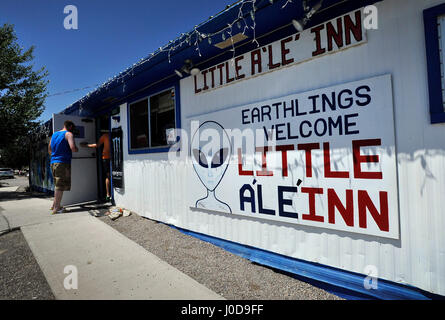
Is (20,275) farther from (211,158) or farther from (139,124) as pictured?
(139,124)

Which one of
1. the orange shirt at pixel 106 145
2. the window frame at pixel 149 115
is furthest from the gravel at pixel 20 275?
the orange shirt at pixel 106 145

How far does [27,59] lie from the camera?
1089 cm

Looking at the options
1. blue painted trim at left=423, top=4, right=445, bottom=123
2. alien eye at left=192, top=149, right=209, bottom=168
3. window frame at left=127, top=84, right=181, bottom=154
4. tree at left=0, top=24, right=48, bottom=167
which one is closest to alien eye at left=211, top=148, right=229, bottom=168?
alien eye at left=192, top=149, right=209, bottom=168

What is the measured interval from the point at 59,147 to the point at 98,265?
3725mm

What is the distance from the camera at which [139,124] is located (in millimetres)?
5340

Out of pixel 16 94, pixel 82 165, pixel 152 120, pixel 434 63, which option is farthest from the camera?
pixel 16 94

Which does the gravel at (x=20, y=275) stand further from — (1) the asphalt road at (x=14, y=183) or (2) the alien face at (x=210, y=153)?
(1) the asphalt road at (x=14, y=183)

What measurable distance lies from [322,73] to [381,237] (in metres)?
1.79

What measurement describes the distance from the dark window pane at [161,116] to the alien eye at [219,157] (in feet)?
4.38

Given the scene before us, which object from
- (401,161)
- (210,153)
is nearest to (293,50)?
(401,161)

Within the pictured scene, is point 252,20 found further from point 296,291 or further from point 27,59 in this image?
point 27,59

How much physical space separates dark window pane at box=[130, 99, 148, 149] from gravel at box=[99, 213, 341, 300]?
2020 mm

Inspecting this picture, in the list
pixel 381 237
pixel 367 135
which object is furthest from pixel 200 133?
pixel 381 237

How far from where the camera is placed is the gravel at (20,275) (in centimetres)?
245
